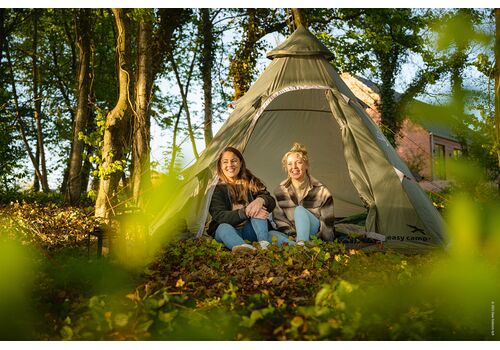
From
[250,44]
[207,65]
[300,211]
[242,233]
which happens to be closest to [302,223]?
[300,211]

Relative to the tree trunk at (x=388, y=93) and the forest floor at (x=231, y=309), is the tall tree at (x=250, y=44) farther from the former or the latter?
the forest floor at (x=231, y=309)

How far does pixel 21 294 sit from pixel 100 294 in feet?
1.54

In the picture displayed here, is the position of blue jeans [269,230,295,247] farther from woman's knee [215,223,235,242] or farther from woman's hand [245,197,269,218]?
woman's knee [215,223,235,242]

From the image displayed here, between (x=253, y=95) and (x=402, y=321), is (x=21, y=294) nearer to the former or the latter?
(x=402, y=321)

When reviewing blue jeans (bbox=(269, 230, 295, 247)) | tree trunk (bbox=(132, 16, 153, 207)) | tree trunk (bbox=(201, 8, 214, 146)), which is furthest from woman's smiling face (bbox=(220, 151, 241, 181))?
tree trunk (bbox=(201, 8, 214, 146))

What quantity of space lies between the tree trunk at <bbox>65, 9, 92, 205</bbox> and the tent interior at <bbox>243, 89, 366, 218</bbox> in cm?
473

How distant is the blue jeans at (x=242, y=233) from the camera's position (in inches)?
206

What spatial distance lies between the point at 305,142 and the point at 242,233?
2861 millimetres

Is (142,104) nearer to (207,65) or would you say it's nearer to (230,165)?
(230,165)

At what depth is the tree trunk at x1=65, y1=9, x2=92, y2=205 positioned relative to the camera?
11508 mm

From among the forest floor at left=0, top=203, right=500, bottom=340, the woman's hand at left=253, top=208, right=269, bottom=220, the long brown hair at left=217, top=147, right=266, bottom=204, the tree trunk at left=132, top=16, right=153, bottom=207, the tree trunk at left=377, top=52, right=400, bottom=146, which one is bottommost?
the forest floor at left=0, top=203, right=500, bottom=340

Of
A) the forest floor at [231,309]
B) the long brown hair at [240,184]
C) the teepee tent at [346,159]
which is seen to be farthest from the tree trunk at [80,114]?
the forest floor at [231,309]

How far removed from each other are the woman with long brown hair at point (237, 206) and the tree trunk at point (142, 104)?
1974mm
